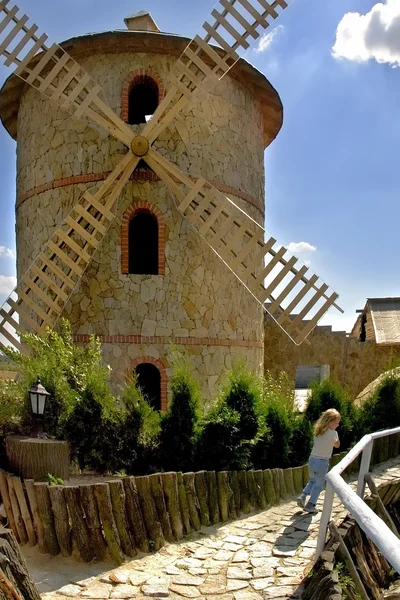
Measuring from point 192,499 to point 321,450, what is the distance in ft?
5.15

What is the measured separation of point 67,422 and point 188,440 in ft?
5.05

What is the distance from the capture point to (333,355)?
17078 mm

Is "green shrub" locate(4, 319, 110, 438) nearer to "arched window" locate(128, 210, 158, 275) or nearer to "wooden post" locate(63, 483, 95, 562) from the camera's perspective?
"wooden post" locate(63, 483, 95, 562)

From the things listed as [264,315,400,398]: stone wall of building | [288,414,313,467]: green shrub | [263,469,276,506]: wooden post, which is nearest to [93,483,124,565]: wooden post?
[263,469,276,506]: wooden post

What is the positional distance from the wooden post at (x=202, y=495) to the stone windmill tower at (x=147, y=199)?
14.4ft

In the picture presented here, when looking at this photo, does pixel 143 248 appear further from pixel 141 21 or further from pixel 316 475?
pixel 316 475

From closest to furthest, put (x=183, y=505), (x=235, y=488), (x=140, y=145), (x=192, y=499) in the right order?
1. (x=183, y=505)
2. (x=192, y=499)
3. (x=235, y=488)
4. (x=140, y=145)

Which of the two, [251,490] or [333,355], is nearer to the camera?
[251,490]

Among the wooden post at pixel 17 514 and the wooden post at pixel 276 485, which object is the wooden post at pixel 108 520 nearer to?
the wooden post at pixel 17 514

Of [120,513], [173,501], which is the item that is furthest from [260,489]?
[120,513]

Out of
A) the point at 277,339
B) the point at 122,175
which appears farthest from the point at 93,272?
the point at 277,339

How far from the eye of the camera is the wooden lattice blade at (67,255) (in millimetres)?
10445

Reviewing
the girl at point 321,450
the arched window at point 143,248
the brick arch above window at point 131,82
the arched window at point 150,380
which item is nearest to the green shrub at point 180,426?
the girl at point 321,450

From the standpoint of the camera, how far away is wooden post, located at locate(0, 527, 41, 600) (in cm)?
360
